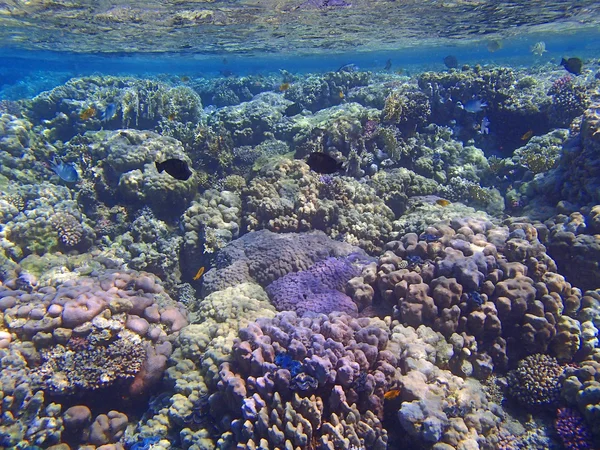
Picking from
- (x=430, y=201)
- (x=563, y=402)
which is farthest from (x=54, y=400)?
(x=430, y=201)

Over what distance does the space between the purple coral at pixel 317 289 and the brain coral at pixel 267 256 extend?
26cm

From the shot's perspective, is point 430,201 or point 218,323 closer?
point 218,323

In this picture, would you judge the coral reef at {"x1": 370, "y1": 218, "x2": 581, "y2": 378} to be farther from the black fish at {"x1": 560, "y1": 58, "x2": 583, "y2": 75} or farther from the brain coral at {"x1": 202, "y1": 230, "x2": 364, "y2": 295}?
the black fish at {"x1": 560, "y1": 58, "x2": 583, "y2": 75}

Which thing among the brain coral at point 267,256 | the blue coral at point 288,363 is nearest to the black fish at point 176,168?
the blue coral at point 288,363

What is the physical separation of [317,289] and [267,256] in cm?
147

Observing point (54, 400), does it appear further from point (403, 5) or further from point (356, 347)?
point (403, 5)

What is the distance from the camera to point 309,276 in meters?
6.46

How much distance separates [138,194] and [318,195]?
4.71 metres

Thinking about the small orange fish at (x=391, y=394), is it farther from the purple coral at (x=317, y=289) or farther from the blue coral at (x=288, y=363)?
the purple coral at (x=317, y=289)

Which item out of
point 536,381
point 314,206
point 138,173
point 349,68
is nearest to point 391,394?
point 536,381

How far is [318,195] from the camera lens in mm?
8375

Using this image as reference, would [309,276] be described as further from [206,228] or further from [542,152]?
[542,152]

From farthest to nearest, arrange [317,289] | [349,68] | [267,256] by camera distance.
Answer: [349,68]
[267,256]
[317,289]

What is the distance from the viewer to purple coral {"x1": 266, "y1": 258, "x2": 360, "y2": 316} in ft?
18.6
